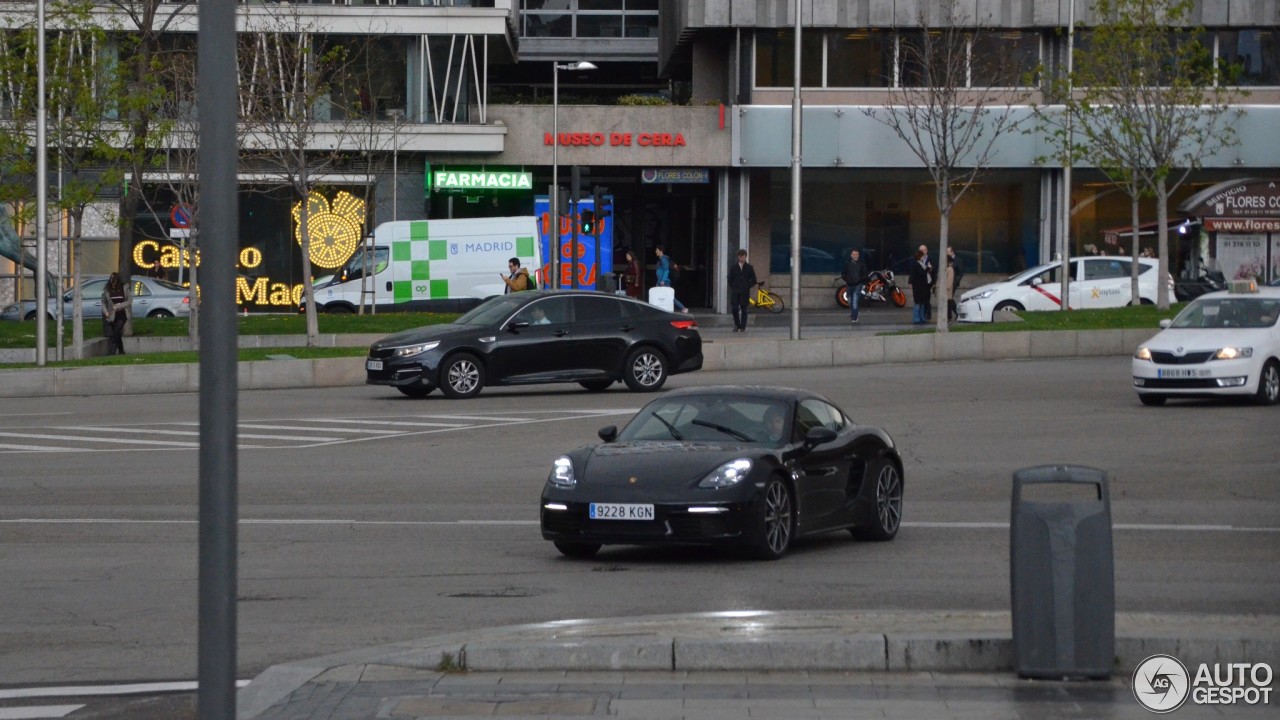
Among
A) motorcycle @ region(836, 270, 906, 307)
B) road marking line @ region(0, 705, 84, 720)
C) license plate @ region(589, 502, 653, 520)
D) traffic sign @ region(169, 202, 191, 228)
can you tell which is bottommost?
road marking line @ region(0, 705, 84, 720)

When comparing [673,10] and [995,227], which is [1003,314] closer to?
[995,227]

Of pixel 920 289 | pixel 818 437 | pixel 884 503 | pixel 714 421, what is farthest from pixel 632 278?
pixel 818 437

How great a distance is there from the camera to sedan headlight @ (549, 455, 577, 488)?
1211 centimetres

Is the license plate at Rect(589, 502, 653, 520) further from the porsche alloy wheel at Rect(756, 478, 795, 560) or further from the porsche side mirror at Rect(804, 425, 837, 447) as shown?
the porsche side mirror at Rect(804, 425, 837, 447)

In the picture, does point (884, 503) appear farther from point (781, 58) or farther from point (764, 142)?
point (781, 58)

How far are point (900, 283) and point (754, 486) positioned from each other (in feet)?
131

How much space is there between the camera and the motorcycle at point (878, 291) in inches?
1960

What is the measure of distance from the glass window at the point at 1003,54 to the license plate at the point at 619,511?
127 feet

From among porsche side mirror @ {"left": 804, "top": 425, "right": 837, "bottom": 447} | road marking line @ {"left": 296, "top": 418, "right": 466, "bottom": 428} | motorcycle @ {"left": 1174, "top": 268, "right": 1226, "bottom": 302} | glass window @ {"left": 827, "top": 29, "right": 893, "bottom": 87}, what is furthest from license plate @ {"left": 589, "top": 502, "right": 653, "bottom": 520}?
glass window @ {"left": 827, "top": 29, "right": 893, "bottom": 87}

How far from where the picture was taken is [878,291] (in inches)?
1960

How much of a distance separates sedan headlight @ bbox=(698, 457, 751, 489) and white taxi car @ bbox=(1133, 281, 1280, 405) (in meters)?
13.2

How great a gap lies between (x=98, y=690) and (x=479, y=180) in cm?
4284

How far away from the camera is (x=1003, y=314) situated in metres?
38.6

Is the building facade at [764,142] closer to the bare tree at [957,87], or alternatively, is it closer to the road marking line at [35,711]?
the bare tree at [957,87]
